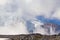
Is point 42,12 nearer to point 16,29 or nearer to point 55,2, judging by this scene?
point 55,2

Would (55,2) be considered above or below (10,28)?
above

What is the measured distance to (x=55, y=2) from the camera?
1024mm

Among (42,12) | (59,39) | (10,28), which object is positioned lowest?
(59,39)

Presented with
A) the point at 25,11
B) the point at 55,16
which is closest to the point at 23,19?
the point at 25,11

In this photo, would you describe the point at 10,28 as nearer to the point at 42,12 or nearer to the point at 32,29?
the point at 32,29

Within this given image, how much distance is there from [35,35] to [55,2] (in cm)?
30

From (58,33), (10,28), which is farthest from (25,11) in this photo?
(58,33)

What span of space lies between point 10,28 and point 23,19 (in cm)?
12

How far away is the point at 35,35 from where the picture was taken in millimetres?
1008

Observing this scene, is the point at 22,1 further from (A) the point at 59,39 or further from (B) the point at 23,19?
(A) the point at 59,39

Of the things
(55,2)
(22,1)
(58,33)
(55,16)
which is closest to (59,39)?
(58,33)

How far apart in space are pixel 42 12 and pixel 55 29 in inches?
6.5

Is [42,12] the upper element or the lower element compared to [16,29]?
upper

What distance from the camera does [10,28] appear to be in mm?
999
